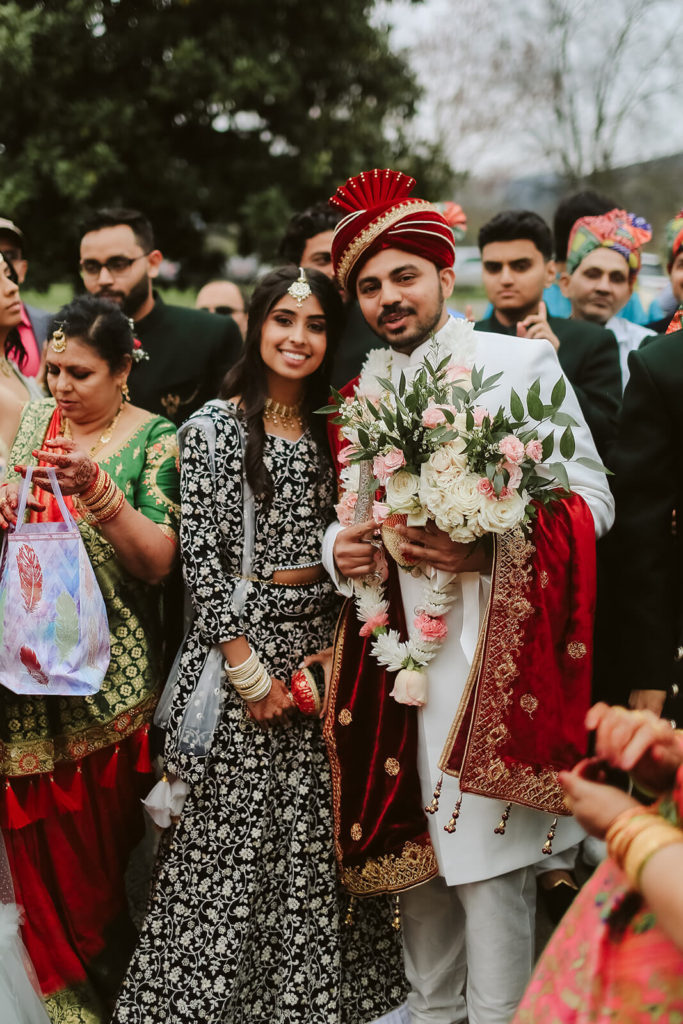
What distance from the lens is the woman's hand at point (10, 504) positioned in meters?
→ 2.66

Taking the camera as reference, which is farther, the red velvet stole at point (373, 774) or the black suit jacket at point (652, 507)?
the red velvet stole at point (373, 774)

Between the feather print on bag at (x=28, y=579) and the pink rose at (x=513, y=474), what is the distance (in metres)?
1.36

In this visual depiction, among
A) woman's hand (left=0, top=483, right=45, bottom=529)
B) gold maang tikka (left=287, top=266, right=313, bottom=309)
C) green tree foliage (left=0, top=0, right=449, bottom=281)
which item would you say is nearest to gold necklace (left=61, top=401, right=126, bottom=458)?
woman's hand (left=0, top=483, right=45, bottom=529)

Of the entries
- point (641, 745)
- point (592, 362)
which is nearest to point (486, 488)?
point (641, 745)

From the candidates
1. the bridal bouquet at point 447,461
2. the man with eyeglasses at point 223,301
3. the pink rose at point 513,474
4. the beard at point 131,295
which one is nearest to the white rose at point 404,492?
the bridal bouquet at point 447,461

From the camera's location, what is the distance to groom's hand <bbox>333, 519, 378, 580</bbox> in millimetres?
2645

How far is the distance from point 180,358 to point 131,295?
0.38m

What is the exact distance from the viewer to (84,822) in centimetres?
298

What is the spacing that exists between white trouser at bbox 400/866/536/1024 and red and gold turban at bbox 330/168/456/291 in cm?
188

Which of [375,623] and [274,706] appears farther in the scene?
[274,706]

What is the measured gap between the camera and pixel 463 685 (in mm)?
2568

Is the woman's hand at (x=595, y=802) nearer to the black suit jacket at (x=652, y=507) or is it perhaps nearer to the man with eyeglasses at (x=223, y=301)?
the black suit jacket at (x=652, y=507)

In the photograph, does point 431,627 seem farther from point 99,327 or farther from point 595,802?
point 99,327

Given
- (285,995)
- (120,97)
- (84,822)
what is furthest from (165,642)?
(120,97)
